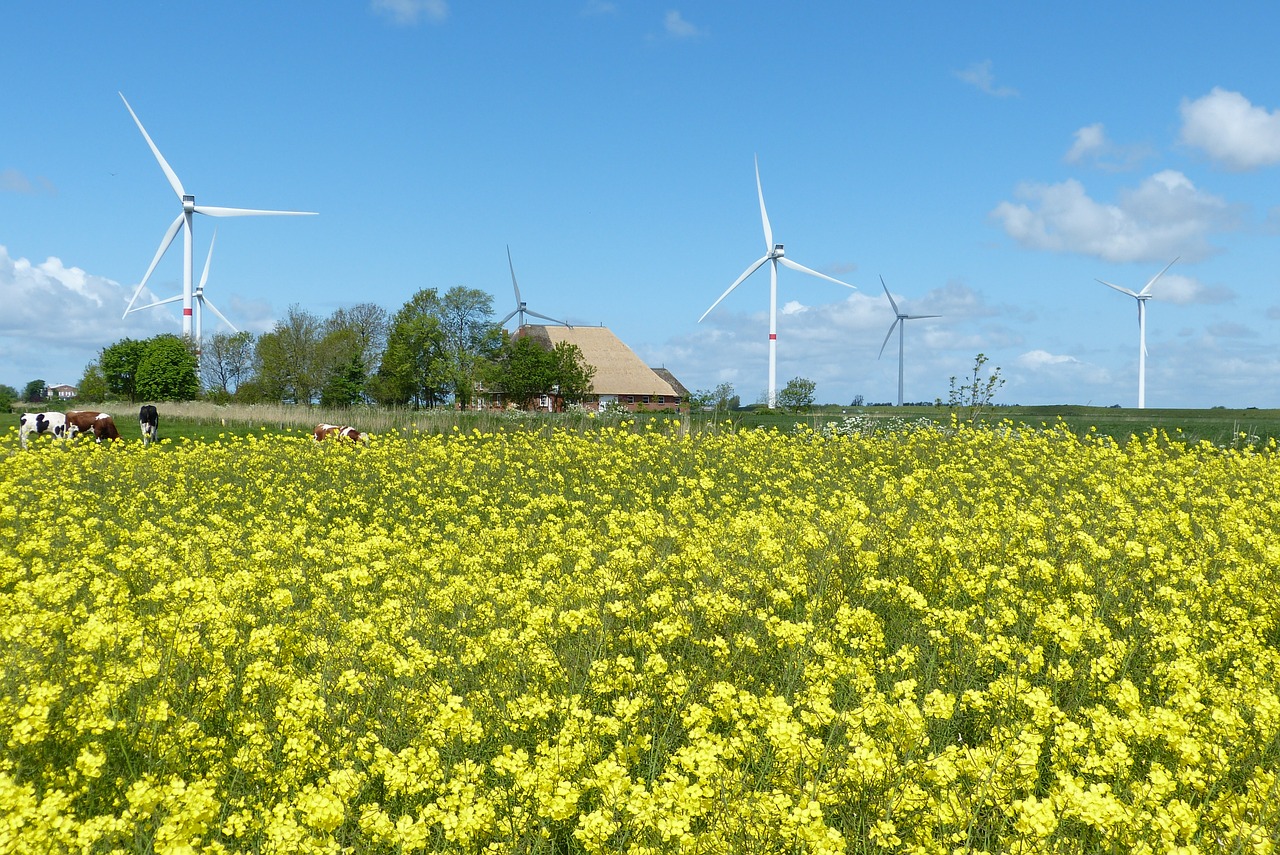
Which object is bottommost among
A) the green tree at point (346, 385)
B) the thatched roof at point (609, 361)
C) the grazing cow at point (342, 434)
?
the grazing cow at point (342, 434)

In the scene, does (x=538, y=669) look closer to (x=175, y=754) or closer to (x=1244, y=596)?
(x=175, y=754)

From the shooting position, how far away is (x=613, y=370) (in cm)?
9725

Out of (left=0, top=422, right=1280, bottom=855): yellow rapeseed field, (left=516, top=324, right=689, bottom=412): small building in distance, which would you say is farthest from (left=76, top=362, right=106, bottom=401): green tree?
(left=0, top=422, right=1280, bottom=855): yellow rapeseed field

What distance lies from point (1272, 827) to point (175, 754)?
18.6 feet

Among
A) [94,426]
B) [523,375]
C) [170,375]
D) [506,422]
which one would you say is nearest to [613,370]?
[523,375]

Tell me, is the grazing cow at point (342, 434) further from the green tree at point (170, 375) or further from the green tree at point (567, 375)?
the green tree at point (170, 375)

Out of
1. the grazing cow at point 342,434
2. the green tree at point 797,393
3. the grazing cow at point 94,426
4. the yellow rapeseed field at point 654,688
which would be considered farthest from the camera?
the green tree at point 797,393

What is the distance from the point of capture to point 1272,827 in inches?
168

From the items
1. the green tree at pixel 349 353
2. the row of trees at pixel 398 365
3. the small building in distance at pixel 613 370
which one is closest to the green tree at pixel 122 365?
the row of trees at pixel 398 365

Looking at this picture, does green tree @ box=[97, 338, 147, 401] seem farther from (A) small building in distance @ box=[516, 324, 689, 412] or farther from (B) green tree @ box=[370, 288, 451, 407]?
(A) small building in distance @ box=[516, 324, 689, 412]

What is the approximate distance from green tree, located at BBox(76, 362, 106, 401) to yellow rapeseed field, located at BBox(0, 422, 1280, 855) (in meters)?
91.6

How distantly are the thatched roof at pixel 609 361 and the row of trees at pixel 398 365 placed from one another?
9764 mm

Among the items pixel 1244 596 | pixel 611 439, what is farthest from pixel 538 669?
pixel 611 439

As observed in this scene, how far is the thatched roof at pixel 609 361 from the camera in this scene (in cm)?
9519
